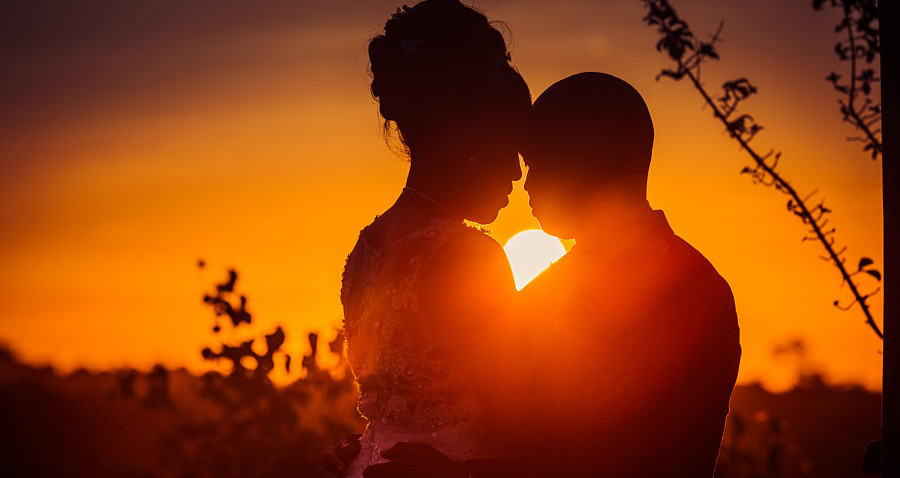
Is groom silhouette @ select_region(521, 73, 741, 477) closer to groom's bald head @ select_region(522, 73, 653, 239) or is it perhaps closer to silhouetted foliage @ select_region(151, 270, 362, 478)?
groom's bald head @ select_region(522, 73, 653, 239)

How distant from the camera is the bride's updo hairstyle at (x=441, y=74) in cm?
469

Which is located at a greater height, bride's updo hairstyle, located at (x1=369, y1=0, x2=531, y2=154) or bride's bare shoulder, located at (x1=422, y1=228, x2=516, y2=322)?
bride's updo hairstyle, located at (x1=369, y1=0, x2=531, y2=154)

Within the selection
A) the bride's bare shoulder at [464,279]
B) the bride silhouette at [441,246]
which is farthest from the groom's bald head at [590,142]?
the bride's bare shoulder at [464,279]

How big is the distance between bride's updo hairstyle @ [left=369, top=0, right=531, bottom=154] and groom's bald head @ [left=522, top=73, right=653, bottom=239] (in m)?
0.61

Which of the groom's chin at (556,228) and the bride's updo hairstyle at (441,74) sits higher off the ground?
the bride's updo hairstyle at (441,74)

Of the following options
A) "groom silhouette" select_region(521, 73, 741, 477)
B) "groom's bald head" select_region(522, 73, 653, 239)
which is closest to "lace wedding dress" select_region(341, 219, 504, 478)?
"groom silhouette" select_region(521, 73, 741, 477)

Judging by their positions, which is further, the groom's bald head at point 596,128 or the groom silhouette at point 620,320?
the groom's bald head at point 596,128

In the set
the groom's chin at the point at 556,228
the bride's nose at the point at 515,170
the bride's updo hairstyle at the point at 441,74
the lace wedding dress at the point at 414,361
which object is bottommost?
the lace wedding dress at the point at 414,361

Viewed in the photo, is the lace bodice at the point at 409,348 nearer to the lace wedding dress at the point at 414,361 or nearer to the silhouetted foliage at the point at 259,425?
the lace wedding dress at the point at 414,361

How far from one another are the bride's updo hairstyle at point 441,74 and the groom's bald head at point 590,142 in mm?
610

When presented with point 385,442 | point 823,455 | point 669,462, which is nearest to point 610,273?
point 669,462

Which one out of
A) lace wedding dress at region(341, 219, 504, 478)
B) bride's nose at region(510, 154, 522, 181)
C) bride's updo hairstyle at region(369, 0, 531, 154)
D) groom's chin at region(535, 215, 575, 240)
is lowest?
lace wedding dress at region(341, 219, 504, 478)

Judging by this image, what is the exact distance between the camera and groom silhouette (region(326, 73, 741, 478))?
16.6 feet

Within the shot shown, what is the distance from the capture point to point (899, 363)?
12.2ft
